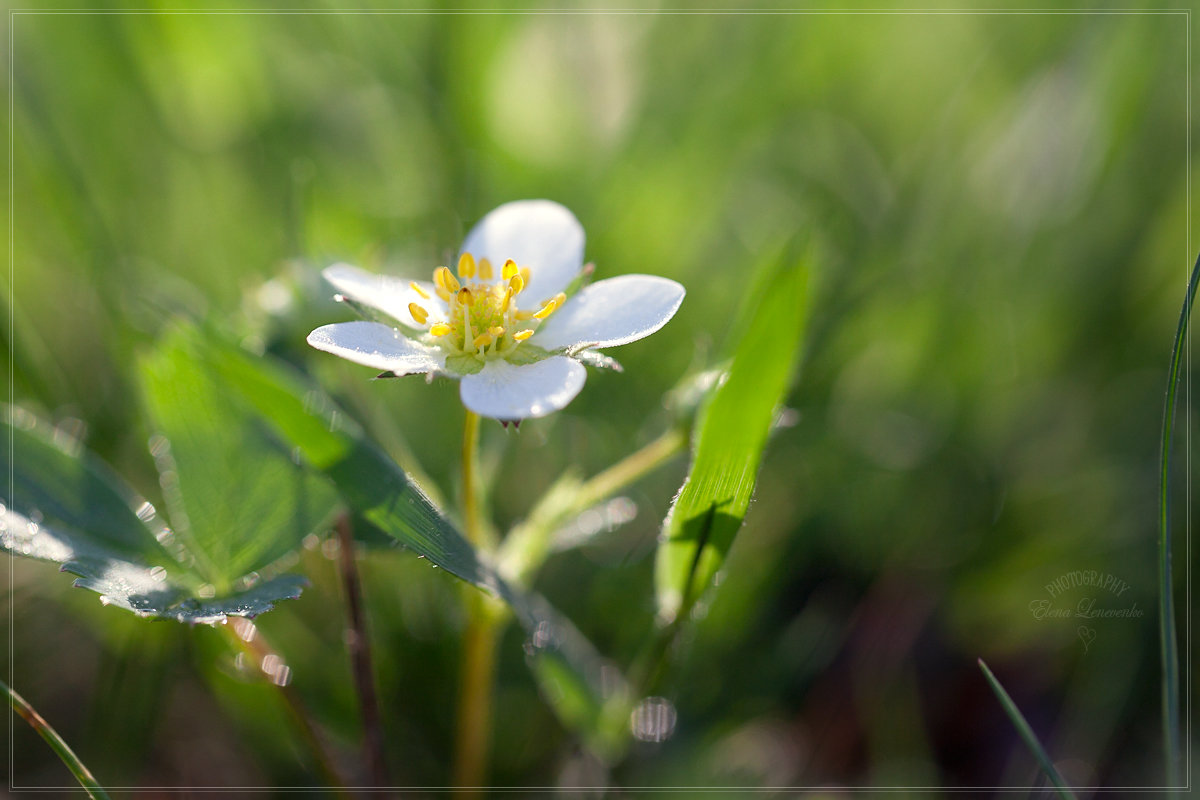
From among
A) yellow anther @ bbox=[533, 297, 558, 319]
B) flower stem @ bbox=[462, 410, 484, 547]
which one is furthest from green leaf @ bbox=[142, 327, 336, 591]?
yellow anther @ bbox=[533, 297, 558, 319]

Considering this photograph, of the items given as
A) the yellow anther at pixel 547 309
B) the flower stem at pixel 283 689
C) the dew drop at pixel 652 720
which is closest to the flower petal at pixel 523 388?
the yellow anther at pixel 547 309

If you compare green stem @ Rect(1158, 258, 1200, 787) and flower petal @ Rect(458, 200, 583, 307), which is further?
flower petal @ Rect(458, 200, 583, 307)

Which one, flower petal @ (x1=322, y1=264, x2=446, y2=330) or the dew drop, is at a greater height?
flower petal @ (x1=322, y1=264, x2=446, y2=330)

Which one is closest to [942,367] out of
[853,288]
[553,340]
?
[853,288]

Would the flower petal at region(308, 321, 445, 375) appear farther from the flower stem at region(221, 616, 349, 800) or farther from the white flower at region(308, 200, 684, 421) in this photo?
the flower stem at region(221, 616, 349, 800)

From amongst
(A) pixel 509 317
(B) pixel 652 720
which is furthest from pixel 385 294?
(B) pixel 652 720

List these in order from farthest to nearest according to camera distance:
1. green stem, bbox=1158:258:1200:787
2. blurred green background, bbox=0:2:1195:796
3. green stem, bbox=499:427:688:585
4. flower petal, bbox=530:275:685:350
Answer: blurred green background, bbox=0:2:1195:796, green stem, bbox=499:427:688:585, flower petal, bbox=530:275:685:350, green stem, bbox=1158:258:1200:787

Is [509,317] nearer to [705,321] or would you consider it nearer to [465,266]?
[465,266]
